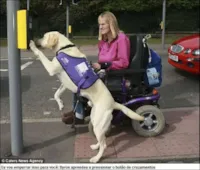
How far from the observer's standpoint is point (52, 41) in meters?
4.06

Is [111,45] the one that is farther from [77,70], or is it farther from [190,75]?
[190,75]

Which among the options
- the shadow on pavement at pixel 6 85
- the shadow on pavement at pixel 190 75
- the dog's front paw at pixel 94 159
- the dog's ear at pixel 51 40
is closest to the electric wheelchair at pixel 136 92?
the dog's front paw at pixel 94 159

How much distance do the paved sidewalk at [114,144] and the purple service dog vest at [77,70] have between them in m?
0.83

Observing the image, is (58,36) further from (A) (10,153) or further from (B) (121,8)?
(B) (121,8)

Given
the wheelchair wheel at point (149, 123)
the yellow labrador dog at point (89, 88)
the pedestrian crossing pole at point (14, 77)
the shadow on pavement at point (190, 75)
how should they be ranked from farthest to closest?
the shadow on pavement at point (190, 75), the wheelchair wheel at point (149, 123), the yellow labrador dog at point (89, 88), the pedestrian crossing pole at point (14, 77)

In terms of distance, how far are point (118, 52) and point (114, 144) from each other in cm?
112

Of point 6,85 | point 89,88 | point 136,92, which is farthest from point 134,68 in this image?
point 6,85

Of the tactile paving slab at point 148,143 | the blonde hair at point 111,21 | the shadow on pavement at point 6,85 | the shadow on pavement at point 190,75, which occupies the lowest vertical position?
the shadow on pavement at point 6,85

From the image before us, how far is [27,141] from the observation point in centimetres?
466

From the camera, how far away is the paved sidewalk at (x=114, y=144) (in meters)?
4.12

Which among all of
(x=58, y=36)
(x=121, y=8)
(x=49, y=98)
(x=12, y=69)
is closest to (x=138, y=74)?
(x=58, y=36)

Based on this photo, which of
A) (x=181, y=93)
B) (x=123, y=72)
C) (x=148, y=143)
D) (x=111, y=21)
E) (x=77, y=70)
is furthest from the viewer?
(x=181, y=93)

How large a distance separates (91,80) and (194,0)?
21.6 metres

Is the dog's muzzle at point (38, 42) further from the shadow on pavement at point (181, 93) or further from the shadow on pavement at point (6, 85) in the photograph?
the shadow on pavement at point (6, 85)
